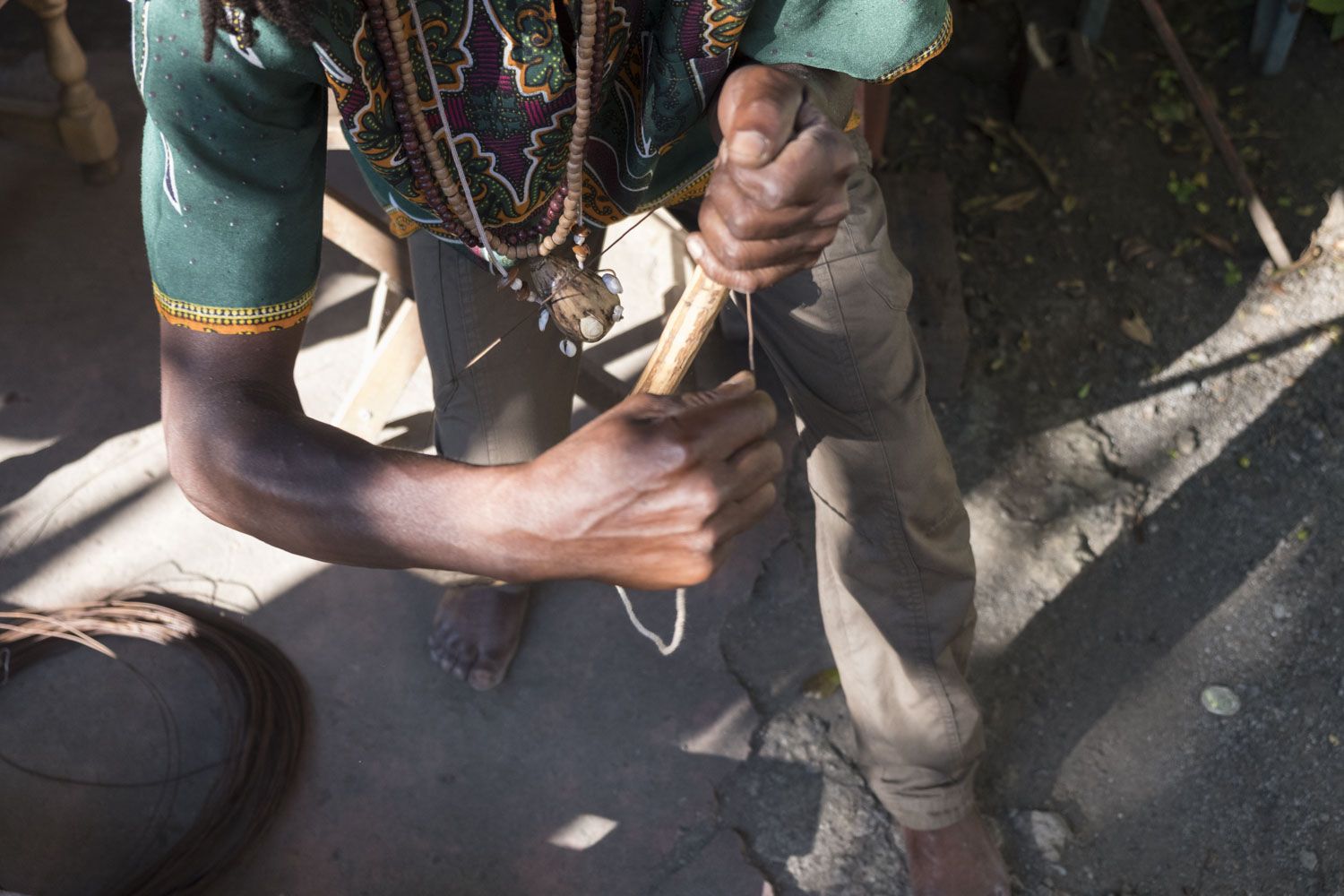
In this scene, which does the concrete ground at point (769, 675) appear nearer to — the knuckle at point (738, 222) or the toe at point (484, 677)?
the toe at point (484, 677)

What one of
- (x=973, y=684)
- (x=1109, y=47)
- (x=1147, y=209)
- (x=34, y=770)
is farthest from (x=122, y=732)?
(x=1109, y=47)

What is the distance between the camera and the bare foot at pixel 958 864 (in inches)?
76.1

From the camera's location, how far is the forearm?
1.10m

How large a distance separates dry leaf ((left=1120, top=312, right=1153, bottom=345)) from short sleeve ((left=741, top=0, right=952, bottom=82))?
1.55 meters

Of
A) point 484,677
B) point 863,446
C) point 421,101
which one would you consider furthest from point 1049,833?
point 421,101

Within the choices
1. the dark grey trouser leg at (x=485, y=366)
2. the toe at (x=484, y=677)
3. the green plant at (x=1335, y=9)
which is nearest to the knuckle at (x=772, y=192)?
the dark grey trouser leg at (x=485, y=366)

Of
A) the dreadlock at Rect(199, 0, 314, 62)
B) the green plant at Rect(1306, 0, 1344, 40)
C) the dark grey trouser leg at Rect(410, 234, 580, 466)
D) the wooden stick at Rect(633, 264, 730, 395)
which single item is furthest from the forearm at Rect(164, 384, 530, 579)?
the green plant at Rect(1306, 0, 1344, 40)

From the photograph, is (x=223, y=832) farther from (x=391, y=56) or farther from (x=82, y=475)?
(x=391, y=56)

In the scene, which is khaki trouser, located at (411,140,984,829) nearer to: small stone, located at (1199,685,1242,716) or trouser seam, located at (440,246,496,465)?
trouser seam, located at (440,246,496,465)

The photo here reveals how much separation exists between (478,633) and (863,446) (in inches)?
38.1

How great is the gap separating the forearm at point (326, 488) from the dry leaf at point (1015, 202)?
7.47ft

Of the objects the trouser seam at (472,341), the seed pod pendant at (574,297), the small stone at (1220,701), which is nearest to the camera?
the seed pod pendant at (574,297)

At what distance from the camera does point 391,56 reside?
1.22 m

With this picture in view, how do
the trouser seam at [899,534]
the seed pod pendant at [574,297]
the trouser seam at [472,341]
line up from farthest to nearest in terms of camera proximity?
the trouser seam at [472,341]
the trouser seam at [899,534]
the seed pod pendant at [574,297]
